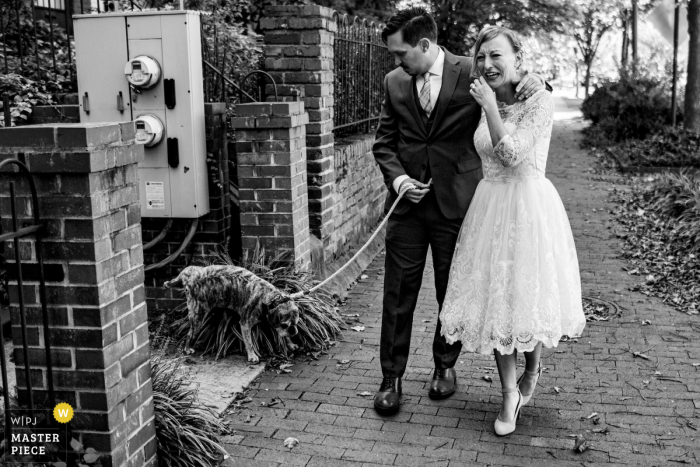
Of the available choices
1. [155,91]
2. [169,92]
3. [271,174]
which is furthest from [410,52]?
[155,91]

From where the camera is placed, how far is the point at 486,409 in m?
4.52

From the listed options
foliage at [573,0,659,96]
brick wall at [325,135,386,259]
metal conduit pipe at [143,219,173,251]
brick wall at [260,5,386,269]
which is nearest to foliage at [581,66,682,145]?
foliage at [573,0,659,96]

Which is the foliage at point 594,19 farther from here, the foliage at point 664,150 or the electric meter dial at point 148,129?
the electric meter dial at point 148,129

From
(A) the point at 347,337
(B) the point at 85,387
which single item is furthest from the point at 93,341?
(A) the point at 347,337

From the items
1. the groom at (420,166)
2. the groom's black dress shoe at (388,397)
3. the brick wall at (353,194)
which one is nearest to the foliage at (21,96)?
the brick wall at (353,194)

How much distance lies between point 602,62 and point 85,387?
53887mm

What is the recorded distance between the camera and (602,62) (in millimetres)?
52188

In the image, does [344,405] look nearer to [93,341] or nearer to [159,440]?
[159,440]

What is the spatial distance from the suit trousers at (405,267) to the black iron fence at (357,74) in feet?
11.6

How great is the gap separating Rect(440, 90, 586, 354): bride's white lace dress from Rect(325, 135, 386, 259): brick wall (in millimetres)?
3074

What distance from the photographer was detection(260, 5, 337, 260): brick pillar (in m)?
6.54

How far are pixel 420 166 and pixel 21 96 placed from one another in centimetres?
351

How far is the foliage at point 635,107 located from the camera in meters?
18.5

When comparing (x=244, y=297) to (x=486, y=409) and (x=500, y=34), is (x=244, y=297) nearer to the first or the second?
(x=486, y=409)
